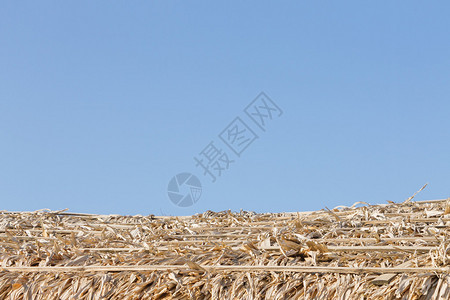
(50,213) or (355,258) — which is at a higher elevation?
(50,213)

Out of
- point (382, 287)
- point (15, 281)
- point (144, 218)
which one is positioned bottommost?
point (382, 287)

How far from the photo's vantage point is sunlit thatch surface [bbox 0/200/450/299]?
215 centimetres

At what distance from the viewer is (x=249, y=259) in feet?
8.08

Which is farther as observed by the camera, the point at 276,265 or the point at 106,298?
the point at 106,298

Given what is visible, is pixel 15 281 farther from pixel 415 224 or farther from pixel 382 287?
pixel 415 224

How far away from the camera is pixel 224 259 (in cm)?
248

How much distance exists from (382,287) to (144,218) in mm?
2129

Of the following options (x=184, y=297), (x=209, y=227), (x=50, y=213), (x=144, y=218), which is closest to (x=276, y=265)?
(x=184, y=297)

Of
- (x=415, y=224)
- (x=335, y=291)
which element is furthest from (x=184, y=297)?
(x=415, y=224)

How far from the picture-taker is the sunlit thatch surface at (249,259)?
2.15m

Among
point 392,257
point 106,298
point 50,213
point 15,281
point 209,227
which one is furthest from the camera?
point 50,213

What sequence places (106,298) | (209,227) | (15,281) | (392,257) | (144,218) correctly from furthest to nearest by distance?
(144,218) → (209,227) → (15,281) → (106,298) → (392,257)

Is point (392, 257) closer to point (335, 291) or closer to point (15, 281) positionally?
point (335, 291)

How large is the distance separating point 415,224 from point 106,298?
5.10 feet
